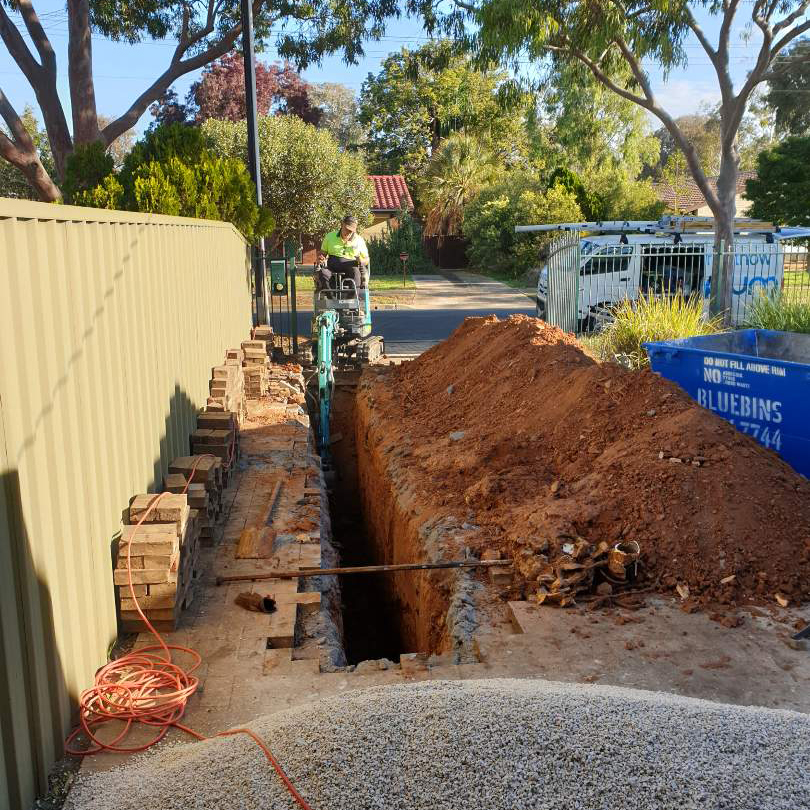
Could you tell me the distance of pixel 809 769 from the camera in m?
2.93

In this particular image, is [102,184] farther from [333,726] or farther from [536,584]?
[333,726]

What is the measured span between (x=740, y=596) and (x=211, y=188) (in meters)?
11.6

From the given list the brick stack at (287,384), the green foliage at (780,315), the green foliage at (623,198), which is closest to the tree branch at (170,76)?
the brick stack at (287,384)

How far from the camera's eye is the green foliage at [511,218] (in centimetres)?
3412

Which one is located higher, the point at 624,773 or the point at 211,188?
the point at 211,188

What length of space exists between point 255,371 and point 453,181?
98.8ft

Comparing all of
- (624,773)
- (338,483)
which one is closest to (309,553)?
(624,773)

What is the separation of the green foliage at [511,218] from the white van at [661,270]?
17404mm

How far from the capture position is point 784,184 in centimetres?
3425

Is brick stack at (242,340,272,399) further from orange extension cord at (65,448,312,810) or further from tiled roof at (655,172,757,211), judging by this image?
tiled roof at (655,172,757,211)

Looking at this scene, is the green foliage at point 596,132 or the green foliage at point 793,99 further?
the green foliage at point 793,99

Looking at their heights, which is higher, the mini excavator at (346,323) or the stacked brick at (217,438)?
the mini excavator at (346,323)

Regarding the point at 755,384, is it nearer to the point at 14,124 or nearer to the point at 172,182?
the point at 172,182

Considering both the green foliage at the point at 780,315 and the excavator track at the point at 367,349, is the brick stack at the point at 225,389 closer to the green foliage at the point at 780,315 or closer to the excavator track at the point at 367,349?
the excavator track at the point at 367,349
